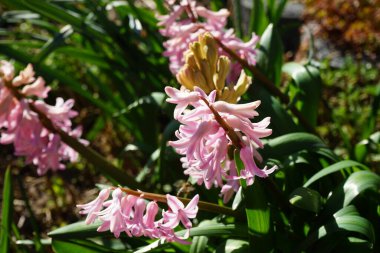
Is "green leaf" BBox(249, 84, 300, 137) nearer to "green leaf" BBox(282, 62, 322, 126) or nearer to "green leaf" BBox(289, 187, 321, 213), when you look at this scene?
"green leaf" BBox(282, 62, 322, 126)

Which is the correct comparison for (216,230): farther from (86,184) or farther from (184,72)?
(86,184)

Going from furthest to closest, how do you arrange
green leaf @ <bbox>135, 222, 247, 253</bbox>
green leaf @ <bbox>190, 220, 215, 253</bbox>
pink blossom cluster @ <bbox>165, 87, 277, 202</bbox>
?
green leaf @ <bbox>190, 220, 215, 253</bbox>, green leaf @ <bbox>135, 222, 247, 253</bbox>, pink blossom cluster @ <bbox>165, 87, 277, 202</bbox>

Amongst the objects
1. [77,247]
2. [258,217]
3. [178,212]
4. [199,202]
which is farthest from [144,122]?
[178,212]

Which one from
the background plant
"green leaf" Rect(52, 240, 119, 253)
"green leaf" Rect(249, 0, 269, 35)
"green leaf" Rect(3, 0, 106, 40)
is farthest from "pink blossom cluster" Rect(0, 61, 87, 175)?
"green leaf" Rect(249, 0, 269, 35)

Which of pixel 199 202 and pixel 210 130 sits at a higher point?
pixel 210 130

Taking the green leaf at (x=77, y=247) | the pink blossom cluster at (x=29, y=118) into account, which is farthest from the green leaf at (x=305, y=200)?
the pink blossom cluster at (x=29, y=118)

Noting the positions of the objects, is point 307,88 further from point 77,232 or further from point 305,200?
point 77,232

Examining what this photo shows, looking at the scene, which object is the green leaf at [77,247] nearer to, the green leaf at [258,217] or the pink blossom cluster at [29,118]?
the pink blossom cluster at [29,118]
